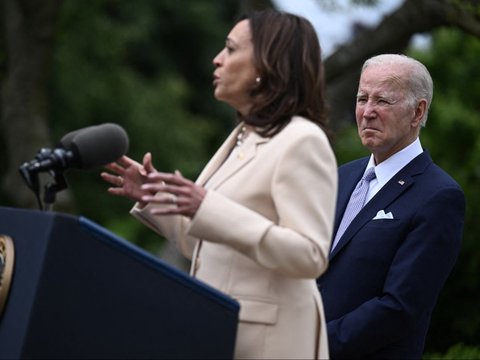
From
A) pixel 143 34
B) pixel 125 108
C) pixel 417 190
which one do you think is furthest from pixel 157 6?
pixel 417 190

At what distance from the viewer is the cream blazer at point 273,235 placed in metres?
3.19

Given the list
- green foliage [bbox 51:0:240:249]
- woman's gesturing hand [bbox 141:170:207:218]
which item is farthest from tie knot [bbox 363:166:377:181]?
green foliage [bbox 51:0:240:249]

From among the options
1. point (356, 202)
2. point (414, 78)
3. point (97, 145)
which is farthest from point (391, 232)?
point (97, 145)

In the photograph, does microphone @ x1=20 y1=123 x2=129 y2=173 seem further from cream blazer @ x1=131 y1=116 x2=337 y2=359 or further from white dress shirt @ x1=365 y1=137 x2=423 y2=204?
white dress shirt @ x1=365 y1=137 x2=423 y2=204

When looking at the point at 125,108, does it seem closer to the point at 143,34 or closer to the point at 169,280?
the point at 143,34

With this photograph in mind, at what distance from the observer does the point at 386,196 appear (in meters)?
4.39

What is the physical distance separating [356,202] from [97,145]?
5.16 ft

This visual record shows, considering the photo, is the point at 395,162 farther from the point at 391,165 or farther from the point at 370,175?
the point at 370,175

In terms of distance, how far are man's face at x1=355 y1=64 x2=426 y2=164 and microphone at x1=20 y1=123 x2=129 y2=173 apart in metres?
1.46

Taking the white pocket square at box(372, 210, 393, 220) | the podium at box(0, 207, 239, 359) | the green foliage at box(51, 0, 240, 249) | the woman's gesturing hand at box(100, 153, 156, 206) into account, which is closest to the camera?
the podium at box(0, 207, 239, 359)

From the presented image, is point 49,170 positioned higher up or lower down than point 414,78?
lower down

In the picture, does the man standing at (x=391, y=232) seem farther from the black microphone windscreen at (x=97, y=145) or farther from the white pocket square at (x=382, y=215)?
the black microphone windscreen at (x=97, y=145)

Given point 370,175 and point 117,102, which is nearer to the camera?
point 370,175

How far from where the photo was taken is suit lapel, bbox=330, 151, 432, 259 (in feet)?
14.2
